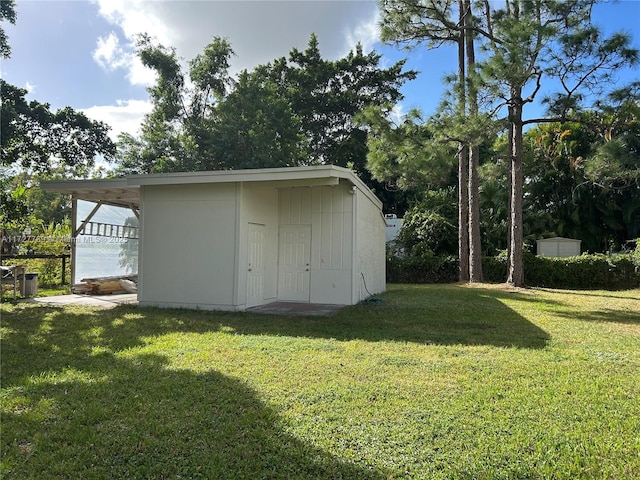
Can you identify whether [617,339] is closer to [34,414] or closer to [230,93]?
[34,414]

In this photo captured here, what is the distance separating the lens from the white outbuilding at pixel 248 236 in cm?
875

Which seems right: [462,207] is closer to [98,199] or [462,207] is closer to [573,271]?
[573,271]

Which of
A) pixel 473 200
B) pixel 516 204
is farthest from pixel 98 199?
pixel 516 204

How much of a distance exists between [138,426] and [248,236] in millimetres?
6117

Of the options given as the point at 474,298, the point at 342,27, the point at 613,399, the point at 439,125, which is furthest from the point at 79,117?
the point at 613,399

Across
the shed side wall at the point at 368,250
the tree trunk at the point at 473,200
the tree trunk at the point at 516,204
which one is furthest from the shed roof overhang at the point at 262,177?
the tree trunk at the point at 473,200

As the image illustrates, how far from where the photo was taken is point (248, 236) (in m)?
9.05

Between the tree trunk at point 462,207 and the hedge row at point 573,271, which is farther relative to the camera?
the tree trunk at point 462,207

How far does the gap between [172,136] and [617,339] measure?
21.8 meters

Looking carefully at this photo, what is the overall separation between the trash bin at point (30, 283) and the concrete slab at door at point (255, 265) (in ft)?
20.0

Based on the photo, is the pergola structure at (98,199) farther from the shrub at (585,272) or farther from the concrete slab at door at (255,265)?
the shrub at (585,272)

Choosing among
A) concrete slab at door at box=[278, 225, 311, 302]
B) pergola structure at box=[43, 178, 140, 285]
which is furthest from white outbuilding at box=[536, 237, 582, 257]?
pergola structure at box=[43, 178, 140, 285]

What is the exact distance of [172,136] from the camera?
2252 cm

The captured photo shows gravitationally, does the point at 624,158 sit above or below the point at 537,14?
below
